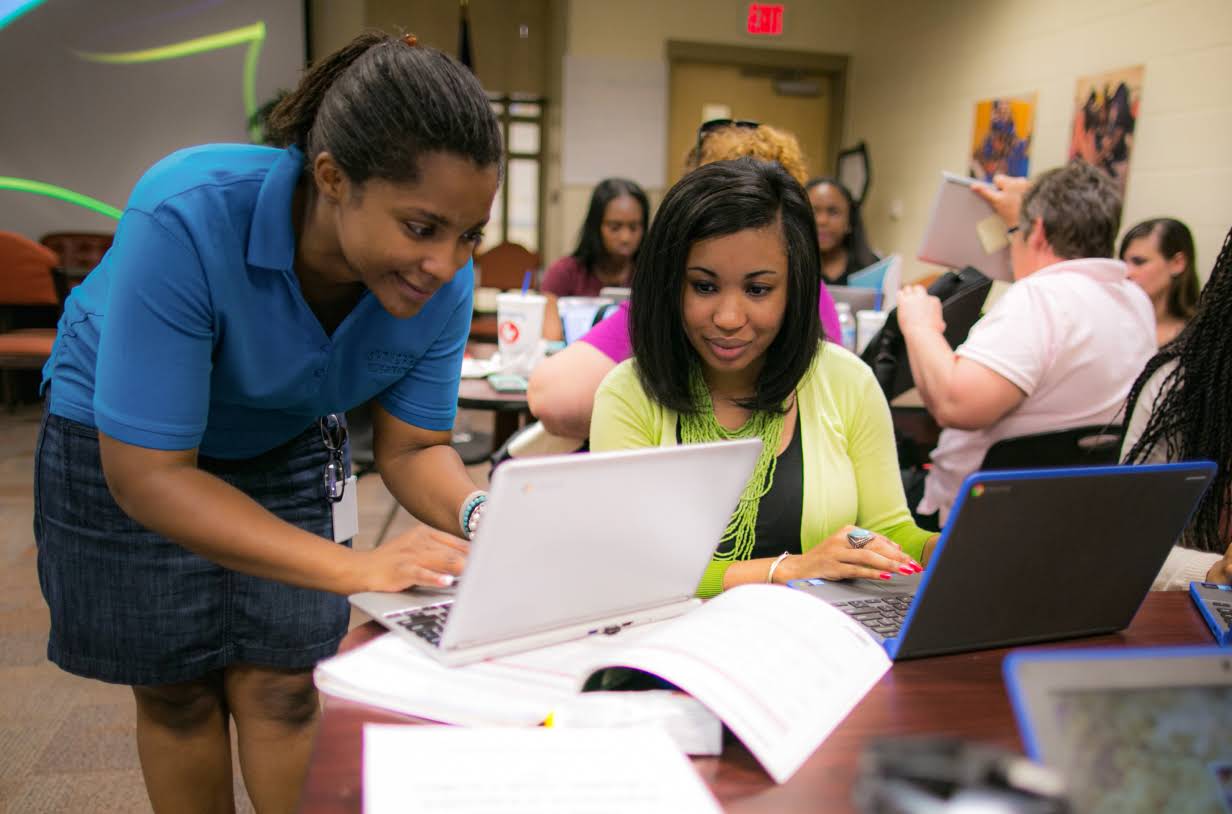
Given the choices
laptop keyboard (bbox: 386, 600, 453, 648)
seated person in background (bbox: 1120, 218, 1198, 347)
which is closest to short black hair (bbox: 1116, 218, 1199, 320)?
seated person in background (bbox: 1120, 218, 1198, 347)

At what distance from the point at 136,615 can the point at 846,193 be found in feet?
10.8

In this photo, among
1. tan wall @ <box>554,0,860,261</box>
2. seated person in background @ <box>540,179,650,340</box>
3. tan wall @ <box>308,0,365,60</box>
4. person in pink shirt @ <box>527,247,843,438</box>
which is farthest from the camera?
tan wall @ <box>308,0,365,60</box>

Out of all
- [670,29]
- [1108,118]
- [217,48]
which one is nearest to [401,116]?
[1108,118]

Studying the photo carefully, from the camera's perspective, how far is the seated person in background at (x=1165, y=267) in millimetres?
3436

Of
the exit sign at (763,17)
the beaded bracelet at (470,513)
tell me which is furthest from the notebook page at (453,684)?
the exit sign at (763,17)

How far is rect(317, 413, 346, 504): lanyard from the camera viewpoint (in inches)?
53.3

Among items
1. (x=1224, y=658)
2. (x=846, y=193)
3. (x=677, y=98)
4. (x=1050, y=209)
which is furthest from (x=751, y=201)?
(x=677, y=98)

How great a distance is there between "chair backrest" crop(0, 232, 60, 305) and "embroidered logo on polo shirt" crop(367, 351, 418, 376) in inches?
189

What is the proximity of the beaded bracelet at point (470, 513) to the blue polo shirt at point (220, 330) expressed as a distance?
0.21 metres

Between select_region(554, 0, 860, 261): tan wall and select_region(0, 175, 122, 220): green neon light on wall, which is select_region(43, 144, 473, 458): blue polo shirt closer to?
select_region(554, 0, 860, 261): tan wall

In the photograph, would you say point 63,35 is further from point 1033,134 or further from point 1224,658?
point 1224,658

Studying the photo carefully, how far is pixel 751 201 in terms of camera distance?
1288mm

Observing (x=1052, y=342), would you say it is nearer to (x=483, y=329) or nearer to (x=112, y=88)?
(x=483, y=329)

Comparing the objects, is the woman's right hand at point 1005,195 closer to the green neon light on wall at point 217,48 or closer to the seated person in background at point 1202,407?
the seated person in background at point 1202,407
